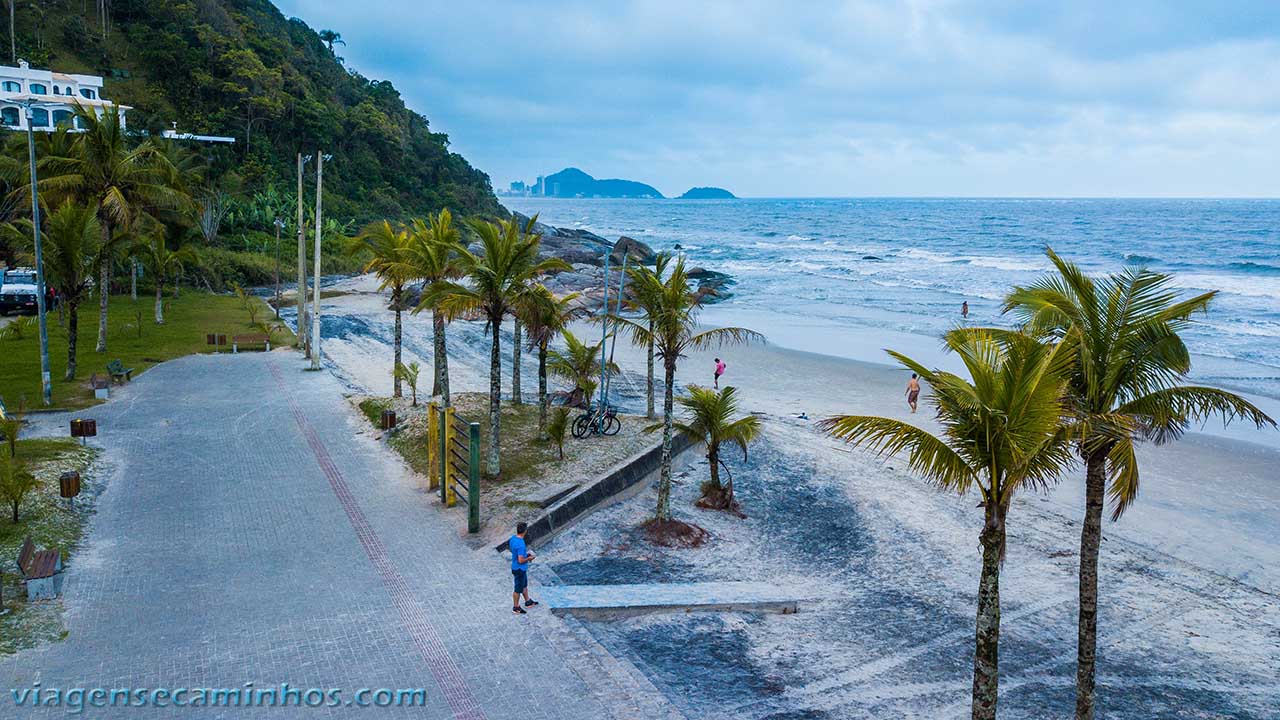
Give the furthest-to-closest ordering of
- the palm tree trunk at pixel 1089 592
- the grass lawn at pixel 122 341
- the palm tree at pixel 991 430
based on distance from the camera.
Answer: the grass lawn at pixel 122 341 → the palm tree trunk at pixel 1089 592 → the palm tree at pixel 991 430

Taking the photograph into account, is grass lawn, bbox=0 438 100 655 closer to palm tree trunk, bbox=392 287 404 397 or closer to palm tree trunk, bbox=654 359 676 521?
palm tree trunk, bbox=392 287 404 397

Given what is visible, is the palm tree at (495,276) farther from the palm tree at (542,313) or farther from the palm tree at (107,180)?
the palm tree at (107,180)

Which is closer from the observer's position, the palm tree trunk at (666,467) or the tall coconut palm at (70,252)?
the palm tree trunk at (666,467)

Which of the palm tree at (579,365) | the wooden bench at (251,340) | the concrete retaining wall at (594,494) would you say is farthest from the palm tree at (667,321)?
the wooden bench at (251,340)

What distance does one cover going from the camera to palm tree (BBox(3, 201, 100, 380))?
73.3ft

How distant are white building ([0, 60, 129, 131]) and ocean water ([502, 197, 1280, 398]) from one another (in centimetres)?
4299

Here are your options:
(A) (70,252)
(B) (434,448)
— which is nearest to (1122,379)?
(B) (434,448)

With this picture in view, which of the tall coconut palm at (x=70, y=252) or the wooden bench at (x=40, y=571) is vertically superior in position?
the tall coconut palm at (x=70, y=252)

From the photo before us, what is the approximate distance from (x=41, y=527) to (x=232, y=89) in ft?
215

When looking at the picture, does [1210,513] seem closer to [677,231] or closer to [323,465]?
[323,465]

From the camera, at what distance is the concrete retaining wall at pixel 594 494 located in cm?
1446

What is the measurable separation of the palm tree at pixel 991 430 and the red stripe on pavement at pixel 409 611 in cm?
491

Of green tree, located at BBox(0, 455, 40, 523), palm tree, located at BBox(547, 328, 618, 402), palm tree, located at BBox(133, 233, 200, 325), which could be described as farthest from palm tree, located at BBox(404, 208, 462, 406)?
palm tree, located at BBox(133, 233, 200, 325)

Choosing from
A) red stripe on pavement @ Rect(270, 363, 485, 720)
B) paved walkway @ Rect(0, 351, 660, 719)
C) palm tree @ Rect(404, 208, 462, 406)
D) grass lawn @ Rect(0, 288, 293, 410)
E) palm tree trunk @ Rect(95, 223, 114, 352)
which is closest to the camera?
red stripe on pavement @ Rect(270, 363, 485, 720)
